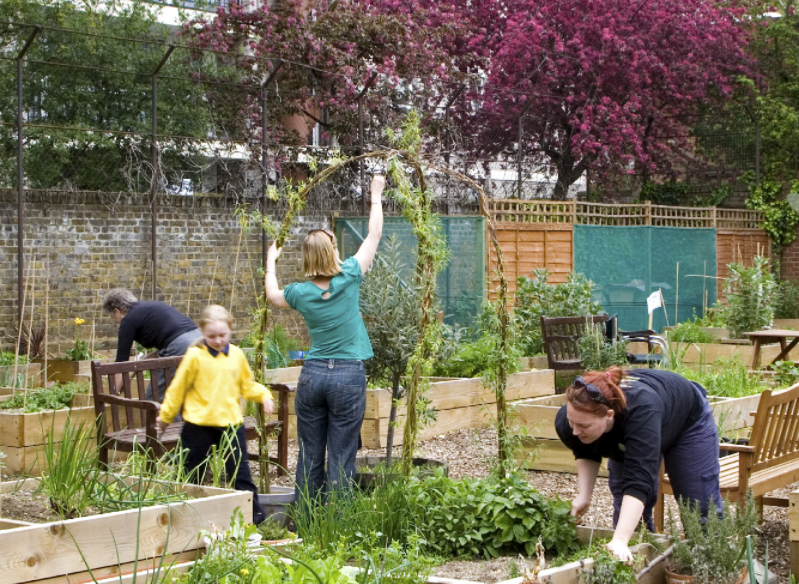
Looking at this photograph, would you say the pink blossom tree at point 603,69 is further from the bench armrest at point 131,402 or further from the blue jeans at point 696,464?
the blue jeans at point 696,464

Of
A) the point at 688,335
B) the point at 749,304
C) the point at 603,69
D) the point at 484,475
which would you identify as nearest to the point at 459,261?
the point at 688,335

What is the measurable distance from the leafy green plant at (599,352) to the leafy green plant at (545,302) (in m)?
1.92

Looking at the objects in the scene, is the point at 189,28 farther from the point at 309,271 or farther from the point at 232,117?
the point at 309,271

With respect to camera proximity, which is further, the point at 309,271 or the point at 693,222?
the point at 693,222

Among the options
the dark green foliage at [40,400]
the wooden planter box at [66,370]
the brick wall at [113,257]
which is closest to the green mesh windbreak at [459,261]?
the brick wall at [113,257]

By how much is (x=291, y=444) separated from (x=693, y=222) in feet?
44.5

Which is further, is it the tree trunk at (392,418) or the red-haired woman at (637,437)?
the tree trunk at (392,418)

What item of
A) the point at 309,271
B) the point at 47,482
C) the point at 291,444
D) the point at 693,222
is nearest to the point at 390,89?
the point at 693,222

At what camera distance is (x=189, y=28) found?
16641 millimetres

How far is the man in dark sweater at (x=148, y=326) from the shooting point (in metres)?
7.07

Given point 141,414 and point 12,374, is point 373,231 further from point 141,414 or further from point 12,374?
point 12,374

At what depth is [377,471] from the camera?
516 cm

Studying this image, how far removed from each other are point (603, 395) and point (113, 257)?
31.2 ft

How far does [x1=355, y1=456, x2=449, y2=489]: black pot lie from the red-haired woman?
1.12 m
